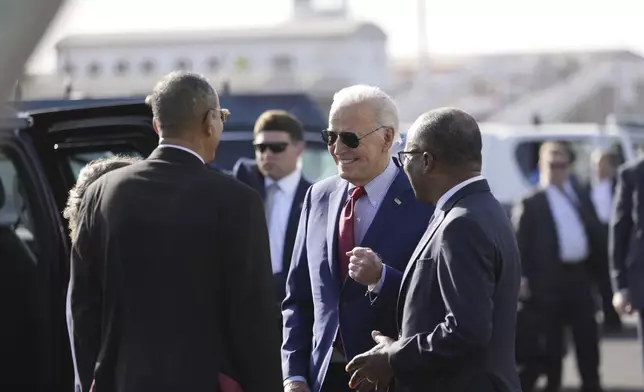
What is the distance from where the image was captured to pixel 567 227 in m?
9.08

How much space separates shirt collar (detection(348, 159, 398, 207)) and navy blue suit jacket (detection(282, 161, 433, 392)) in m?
0.03

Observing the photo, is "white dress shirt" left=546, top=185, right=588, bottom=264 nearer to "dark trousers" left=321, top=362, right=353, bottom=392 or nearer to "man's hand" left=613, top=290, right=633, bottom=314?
"man's hand" left=613, top=290, right=633, bottom=314

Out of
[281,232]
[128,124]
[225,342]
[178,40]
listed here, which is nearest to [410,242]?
[225,342]

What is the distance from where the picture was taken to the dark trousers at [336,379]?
167 inches

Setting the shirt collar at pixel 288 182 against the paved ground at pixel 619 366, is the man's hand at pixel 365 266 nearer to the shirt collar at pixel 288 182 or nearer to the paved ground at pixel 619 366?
the shirt collar at pixel 288 182

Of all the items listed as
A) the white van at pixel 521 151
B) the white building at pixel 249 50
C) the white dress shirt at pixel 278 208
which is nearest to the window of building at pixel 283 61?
the white building at pixel 249 50

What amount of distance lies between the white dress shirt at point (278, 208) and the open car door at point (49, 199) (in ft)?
4.14

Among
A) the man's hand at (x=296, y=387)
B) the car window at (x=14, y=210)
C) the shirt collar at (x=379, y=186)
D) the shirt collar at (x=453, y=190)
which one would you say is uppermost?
the shirt collar at (x=453, y=190)

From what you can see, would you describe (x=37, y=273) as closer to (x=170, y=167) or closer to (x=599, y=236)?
(x=170, y=167)

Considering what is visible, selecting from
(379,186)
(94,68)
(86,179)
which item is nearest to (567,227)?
(379,186)

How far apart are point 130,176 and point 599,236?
5.97 m

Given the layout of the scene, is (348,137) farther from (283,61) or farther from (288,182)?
(283,61)

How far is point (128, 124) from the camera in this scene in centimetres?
529

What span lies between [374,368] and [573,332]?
543 centimetres
